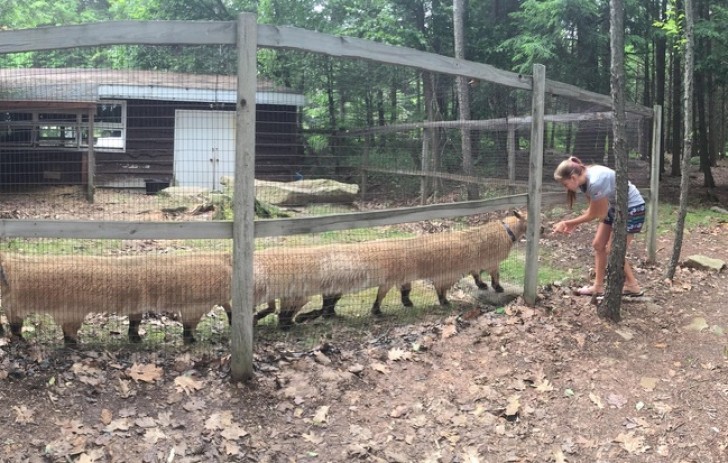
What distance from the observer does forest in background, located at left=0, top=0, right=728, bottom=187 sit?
17.6ft

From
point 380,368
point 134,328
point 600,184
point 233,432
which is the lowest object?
point 233,432

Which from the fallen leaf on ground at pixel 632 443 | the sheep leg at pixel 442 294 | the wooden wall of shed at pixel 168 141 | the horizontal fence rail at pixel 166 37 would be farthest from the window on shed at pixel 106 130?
the fallen leaf on ground at pixel 632 443

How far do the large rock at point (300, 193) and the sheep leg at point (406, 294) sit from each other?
181 centimetres

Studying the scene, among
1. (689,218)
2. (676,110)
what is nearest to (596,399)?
(689,218)

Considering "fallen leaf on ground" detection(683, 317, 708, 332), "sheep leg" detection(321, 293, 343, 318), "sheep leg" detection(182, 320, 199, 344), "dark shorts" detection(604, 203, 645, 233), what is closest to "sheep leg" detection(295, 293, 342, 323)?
"sheep leg" detection(321, 293, 343, 318)

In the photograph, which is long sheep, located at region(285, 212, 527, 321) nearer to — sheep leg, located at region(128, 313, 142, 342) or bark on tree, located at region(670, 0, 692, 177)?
sheep leg, located at region(128, 313, 142, 342)

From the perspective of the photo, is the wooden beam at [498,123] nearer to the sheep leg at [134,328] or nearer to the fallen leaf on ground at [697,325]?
the fallen leaf on ground at [697,325]

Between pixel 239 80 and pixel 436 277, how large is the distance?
3.25 metres

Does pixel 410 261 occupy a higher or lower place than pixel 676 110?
lower

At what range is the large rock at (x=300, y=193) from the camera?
880cm

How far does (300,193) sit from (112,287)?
5895 mm

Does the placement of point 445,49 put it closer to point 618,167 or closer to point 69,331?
point 618,167

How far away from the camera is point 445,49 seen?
66.7 feet

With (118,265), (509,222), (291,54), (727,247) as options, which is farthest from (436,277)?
(727,247)
